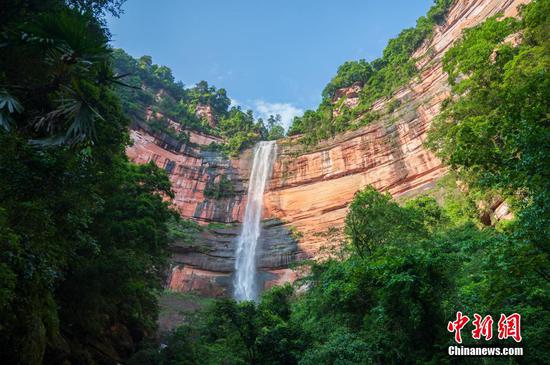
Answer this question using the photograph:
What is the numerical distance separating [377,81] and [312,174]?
14.4 metres

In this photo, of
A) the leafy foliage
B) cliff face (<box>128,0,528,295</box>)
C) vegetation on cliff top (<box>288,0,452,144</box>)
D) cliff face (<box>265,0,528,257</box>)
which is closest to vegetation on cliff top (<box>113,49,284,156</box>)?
cliff face (<box>128,0,528,295</box>)

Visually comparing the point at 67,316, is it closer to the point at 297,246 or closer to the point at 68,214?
the point at 68,214

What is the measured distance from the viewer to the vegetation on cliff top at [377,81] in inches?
1395

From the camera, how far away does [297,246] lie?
28984mm

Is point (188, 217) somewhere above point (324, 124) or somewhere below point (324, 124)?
below

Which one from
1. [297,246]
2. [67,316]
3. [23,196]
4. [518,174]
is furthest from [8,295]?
[297,246]

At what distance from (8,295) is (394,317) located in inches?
271

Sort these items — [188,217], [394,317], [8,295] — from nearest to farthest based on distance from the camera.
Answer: [8,295] → [394,317] → [188,217]

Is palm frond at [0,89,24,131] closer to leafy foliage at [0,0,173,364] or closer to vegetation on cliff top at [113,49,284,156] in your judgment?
leafy foliage at [0,0,173,364]

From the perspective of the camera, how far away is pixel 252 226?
33.1 m

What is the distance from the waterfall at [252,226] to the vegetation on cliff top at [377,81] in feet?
14.2

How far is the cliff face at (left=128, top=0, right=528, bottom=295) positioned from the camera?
27.9 meters

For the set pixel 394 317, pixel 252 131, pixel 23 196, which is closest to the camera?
pixel 23 196

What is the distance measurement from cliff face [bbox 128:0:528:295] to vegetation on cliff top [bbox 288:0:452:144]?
1.15 m
